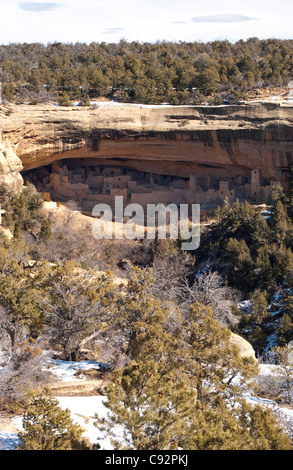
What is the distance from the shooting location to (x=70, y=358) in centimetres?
1014

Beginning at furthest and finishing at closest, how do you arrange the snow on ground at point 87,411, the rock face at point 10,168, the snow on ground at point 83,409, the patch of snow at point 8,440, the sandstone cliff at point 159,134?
the sandstone cliff at point 159,134
the rock face at point 10,168
the snow on ground at point 87,411
the snow on ground at point 83,409
the patch of snow at point 8,440

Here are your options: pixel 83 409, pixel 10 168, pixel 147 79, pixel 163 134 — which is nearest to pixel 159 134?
pixel 163 134

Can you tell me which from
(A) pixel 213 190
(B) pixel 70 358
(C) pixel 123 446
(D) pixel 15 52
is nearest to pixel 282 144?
(A) pixel 213 190

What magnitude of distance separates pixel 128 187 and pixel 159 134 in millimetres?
2939

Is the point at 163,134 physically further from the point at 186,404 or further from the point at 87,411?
the point at 186,404

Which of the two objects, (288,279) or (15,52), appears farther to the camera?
(15,52)

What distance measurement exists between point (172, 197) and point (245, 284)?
22.6ft

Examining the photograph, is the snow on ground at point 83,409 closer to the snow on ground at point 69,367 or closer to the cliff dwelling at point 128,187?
the snow on ground at point 69,367

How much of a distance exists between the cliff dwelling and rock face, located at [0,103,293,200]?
669 millimetres

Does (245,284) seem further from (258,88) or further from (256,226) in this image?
(258,88)

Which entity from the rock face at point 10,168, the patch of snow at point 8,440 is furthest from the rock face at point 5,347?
the rock face at point 10,168

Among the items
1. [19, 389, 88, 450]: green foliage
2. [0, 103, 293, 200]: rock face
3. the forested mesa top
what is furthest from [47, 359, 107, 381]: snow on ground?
the forested mesa top

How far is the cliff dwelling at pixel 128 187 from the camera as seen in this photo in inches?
905

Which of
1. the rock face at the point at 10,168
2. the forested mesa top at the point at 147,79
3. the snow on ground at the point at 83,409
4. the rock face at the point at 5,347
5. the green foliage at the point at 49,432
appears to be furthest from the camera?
the forested mesa top at the point at 147,79
